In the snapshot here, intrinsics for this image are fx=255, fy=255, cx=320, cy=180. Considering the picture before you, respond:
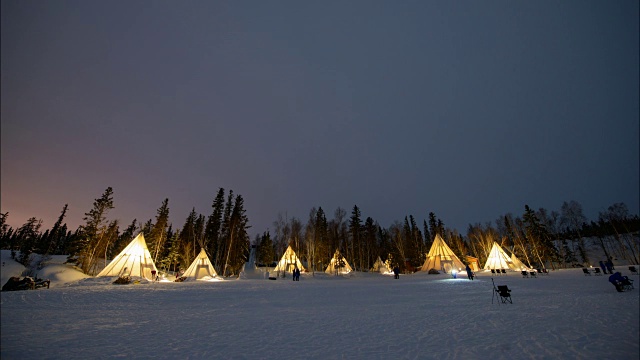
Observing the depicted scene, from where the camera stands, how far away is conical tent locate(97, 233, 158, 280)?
28069mm

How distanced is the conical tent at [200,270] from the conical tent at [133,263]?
17.6 ft

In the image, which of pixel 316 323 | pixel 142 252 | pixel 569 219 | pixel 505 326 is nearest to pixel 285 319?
pixel 316 323

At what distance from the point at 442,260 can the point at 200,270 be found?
36854 millimetres

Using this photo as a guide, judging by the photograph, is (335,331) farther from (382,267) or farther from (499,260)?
(382,267)

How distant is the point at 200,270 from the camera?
117 feet

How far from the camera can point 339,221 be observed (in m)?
59.9

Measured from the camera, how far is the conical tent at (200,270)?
115 ft

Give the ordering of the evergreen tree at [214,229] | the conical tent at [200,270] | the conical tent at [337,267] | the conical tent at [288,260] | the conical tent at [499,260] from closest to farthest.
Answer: the conical tent at [200,270] < the conical tent at [499,260] < the conical tent at [288,260] < the conical tent at [337,267] < the evergreen tree at [214,229]

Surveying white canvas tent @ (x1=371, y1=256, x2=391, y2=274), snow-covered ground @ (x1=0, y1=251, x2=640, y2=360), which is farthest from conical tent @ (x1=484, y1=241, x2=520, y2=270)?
snow-covered ground @ (x1=0, y1=251, x2=640, y2=360)

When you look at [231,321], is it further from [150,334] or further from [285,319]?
[150,334]

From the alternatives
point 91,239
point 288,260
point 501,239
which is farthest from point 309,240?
point 501,239

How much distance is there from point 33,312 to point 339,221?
52440 millimetres

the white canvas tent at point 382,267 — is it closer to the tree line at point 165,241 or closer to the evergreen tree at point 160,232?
the tree line at point 165,241

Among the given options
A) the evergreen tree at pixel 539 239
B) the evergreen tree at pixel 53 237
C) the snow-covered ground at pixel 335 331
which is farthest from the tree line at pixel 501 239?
the evergreen tree at pixel 53 237
